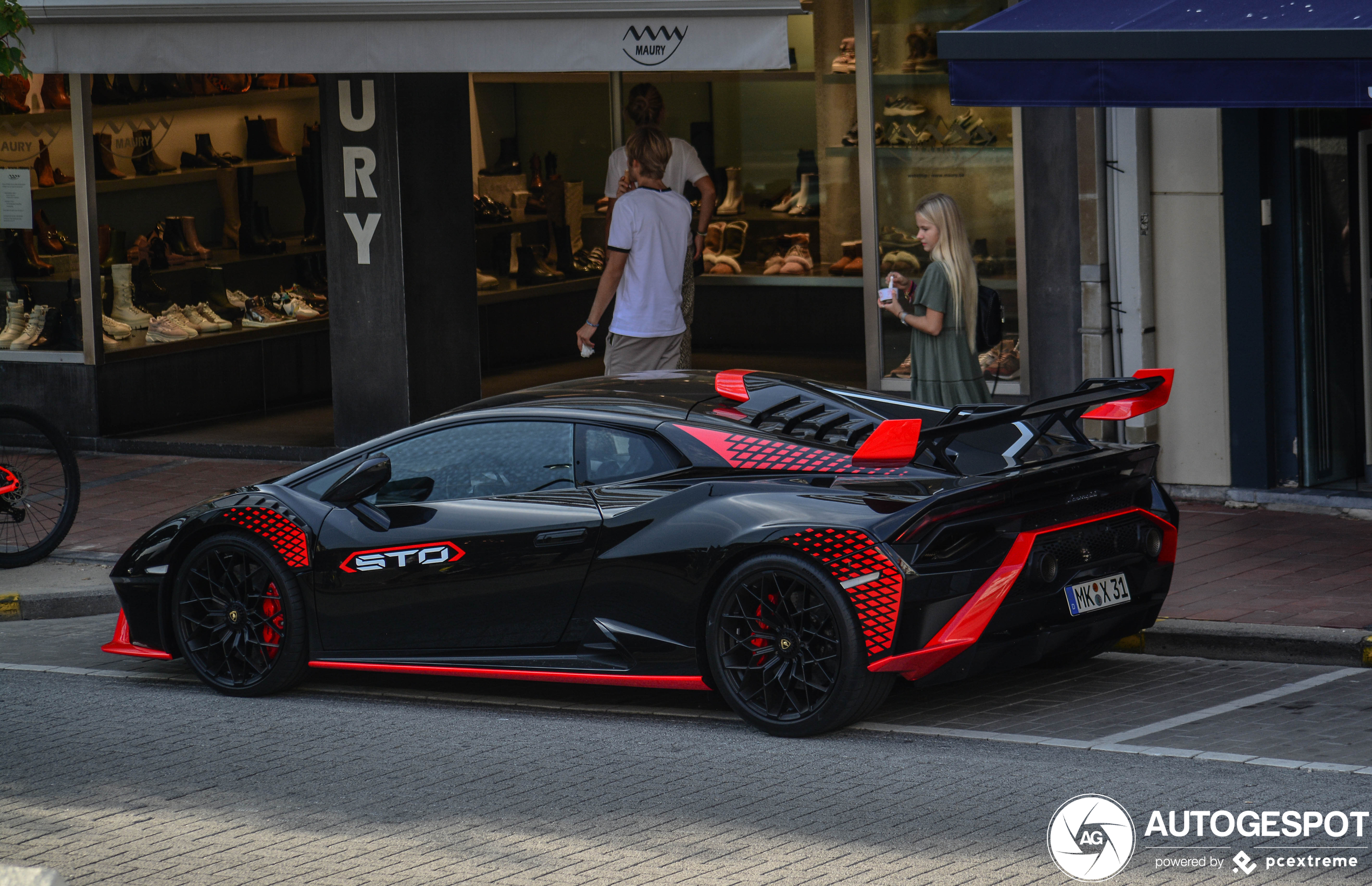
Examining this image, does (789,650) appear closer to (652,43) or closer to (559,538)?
(559,538)

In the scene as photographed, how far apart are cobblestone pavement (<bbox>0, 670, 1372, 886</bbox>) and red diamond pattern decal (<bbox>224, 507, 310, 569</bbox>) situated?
0.68 metres

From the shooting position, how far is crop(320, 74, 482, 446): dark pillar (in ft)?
43.8

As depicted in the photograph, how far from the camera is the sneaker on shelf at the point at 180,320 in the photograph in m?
15.2

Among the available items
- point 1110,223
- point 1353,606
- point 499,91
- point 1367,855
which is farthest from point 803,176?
point 1367,855

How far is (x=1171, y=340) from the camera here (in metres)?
11.3

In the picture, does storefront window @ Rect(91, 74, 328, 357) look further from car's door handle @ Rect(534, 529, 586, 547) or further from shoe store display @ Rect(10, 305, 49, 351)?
car's door handle @ Rect(534, 529, 586, 547)

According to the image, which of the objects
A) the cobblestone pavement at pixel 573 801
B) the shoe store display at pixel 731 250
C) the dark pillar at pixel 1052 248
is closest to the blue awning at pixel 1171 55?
the dark pillar at pixel 1052 248

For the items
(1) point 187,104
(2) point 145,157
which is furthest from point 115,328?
(1) point 187,104

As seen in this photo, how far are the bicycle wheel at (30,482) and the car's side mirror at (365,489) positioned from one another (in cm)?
364

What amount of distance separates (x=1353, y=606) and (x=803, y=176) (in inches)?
305

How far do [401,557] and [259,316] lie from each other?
8.63 meters

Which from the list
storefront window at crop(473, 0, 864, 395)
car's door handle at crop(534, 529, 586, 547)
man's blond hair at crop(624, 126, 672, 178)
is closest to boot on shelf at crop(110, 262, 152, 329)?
storefront window at crop(473, 0, 864, 395)

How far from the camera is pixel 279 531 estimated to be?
7.95 m

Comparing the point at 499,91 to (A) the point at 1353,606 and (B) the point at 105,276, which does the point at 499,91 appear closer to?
(B) the point at 105,276
